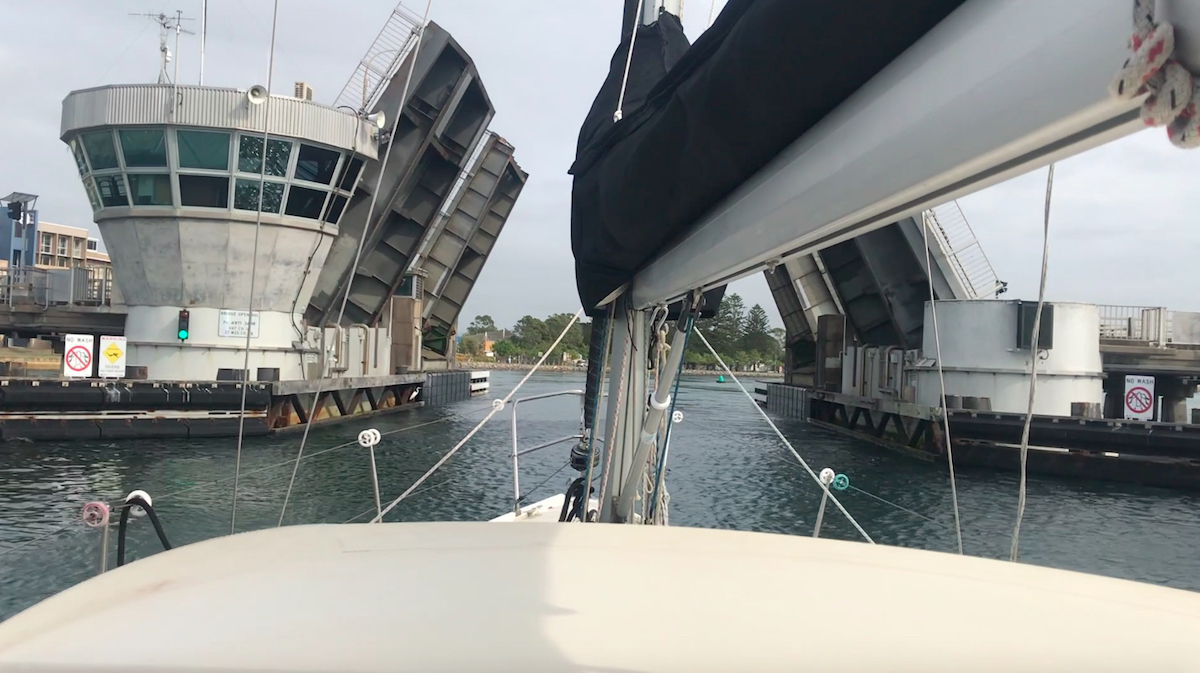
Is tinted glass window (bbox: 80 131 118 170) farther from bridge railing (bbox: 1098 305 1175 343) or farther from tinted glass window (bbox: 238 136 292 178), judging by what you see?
bridge railing (bbox: 1098 305 1175 343)

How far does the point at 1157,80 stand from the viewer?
69 centimetres

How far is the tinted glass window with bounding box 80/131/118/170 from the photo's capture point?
14.3 metres

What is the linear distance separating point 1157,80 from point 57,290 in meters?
21.3

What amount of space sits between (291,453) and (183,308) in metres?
4.21

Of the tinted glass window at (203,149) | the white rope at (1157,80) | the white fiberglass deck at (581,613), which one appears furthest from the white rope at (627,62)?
the tinted glass window at (203,149)

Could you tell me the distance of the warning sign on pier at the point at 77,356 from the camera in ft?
45.2

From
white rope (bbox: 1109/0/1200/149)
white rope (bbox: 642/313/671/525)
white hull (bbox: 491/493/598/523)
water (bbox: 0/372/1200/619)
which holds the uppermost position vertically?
white rope (bbox: 1109/0/1200/149)

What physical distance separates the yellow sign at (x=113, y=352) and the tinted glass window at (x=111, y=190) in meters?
2.66

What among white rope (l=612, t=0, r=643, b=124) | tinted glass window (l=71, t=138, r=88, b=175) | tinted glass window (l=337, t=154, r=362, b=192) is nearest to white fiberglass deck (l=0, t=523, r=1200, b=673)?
white rope (l=612, t=0, r=643, b=124)

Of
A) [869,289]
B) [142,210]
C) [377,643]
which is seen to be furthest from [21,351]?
[377,643]

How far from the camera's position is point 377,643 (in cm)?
117

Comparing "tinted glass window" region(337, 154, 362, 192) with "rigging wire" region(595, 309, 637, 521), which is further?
"tinted glass window" region(337, 154, 362, 192)

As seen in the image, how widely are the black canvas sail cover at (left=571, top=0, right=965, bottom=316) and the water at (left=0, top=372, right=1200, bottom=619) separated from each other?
13.7 ft

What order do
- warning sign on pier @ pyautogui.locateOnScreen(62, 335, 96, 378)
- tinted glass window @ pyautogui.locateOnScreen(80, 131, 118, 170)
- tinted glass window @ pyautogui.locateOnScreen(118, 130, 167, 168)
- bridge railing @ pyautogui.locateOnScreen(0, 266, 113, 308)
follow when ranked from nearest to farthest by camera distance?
1. warning sign on pier @ pyautogui.locateOnScreen(62, 335, 96, 378)
2. tinted glass window @ pyautogui.locateOnScreen(118, 130, 167, 168)
3. tinted glass window @ pyautogui.locateOnScreen(80, 131, 118, 170)
4. bridge railing @ pyautogui.locateOnScreen(0, 266, 113, 308)
